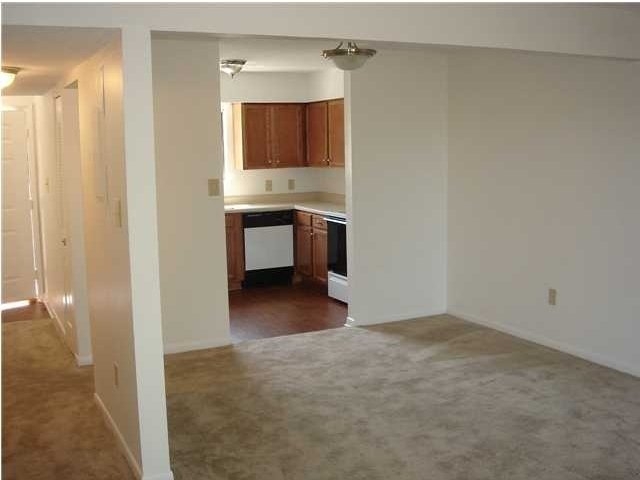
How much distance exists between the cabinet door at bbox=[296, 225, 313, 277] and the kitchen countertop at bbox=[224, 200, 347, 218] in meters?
0.22

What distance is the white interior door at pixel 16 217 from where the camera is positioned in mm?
6484

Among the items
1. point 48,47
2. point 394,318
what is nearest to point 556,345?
point 394,318

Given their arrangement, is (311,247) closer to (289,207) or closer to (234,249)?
(289,207)

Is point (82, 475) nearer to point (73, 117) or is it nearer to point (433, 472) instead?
point (433, 472)

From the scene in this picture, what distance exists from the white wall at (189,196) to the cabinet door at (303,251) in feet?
7.27

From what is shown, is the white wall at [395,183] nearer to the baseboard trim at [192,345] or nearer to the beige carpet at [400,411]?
the beige carpet at [400,411]

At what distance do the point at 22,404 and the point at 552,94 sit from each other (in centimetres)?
399

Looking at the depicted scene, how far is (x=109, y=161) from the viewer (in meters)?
3.11

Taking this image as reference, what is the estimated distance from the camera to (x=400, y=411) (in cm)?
381

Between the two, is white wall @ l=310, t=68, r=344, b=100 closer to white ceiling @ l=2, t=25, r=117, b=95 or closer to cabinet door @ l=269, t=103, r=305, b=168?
cabinet door @ l=269, t=103, r=305, b=168

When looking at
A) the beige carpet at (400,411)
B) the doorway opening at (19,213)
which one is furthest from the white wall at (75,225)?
the doorway opening at (19,213)

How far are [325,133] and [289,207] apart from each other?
88 cm

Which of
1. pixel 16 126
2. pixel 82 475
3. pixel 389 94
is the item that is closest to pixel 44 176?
pixel 16 126

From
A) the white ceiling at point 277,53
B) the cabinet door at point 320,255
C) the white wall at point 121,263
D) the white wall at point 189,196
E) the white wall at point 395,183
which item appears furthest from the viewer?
the cabinet door at point 320,255
